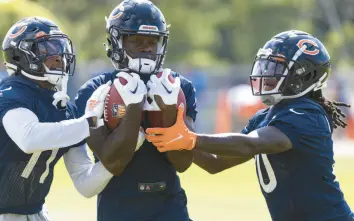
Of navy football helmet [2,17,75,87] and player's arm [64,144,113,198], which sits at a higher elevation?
navy football helmet [2,17,75,87]

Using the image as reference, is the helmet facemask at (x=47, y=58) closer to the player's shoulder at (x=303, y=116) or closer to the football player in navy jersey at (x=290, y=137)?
the football player in navy jersey at (x=290, y=137)

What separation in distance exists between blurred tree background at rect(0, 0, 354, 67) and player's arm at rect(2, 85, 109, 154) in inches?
1526

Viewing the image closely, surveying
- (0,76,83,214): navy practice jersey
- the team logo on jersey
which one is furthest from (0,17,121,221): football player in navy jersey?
the team logo on jersey

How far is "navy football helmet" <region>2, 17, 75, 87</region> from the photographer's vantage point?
17.8 ft

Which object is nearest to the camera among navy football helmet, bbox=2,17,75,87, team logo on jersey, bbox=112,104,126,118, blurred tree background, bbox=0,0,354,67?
team logo on jersey, bbox=112,104,126,118

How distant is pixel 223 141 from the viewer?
4891 mm

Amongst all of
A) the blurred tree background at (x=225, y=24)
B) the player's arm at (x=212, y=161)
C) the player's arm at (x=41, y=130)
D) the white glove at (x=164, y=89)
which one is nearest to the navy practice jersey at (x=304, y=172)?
the player's arm at (x=212, y=161)

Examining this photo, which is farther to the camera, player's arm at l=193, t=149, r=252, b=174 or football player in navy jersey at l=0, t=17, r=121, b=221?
player's arm at l=193, t=149, r=252, b=174

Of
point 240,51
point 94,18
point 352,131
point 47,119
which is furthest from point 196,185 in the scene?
point 240,51

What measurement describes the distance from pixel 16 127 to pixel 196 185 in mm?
8738

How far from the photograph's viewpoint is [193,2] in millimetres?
51438

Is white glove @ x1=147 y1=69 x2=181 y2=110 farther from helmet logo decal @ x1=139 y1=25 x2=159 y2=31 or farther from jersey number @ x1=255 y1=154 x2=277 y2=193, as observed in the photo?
jersey number @ x1=255 y1=154 x2=277 y2=193

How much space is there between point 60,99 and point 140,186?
2.73 ft

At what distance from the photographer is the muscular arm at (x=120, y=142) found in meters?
4.77
